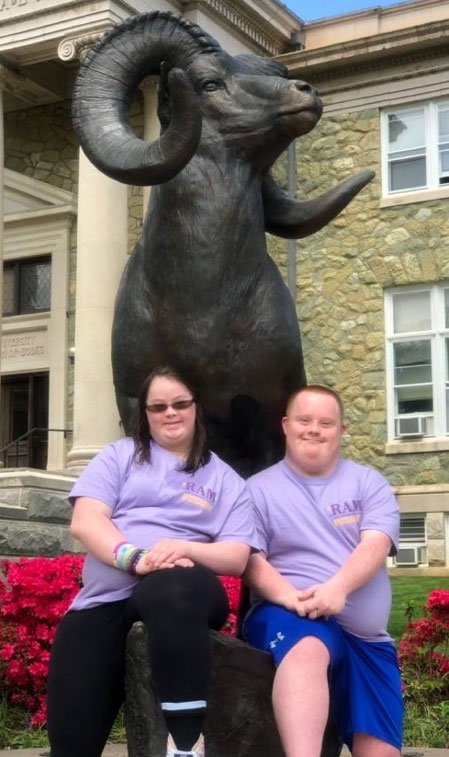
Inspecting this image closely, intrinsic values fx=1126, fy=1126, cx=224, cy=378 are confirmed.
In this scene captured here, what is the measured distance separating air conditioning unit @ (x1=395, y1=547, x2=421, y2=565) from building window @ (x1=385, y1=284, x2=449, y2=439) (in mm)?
2004

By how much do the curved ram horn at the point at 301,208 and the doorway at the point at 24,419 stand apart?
18079 millimetres

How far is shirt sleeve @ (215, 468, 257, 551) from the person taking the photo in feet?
10.2

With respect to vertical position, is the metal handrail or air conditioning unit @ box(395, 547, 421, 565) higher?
the metal handrail

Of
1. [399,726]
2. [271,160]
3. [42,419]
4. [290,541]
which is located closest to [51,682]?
[290,541]

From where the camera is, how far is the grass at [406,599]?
29.9ft

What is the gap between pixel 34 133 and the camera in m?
23.5

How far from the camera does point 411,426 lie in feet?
62.7

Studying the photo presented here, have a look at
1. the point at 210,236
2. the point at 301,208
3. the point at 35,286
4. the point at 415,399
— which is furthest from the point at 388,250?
the point at 210,236

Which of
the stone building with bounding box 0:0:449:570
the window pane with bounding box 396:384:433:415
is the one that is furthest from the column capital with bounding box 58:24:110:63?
the window pane with bounding box 396:384:433:415

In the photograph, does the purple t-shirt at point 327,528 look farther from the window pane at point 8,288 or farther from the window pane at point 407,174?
the window pane at point 8,288

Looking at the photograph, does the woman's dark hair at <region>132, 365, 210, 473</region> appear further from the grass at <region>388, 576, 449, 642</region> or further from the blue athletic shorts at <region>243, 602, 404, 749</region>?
the grass at <region>388, 576, 449, 642</region>

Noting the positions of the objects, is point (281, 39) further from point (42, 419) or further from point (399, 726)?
point (399, 726)

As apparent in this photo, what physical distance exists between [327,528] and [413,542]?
15351mm

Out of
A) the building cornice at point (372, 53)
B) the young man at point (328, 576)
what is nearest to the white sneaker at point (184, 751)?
the young man at point (328, 576)
